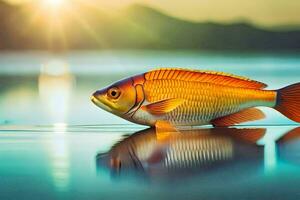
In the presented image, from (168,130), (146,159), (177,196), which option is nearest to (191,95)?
(168,130)

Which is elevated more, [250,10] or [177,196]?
[250,10]

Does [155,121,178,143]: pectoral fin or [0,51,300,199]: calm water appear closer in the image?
[0,51,300,199]: calm water

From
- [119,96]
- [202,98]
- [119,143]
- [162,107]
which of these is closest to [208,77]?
[202,98]

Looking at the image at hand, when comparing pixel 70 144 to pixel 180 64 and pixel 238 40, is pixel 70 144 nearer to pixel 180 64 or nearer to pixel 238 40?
pixel 180 64

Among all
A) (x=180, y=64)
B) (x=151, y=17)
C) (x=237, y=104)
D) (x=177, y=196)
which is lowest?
(x=177, y=196)

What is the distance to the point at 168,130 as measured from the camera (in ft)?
5.57

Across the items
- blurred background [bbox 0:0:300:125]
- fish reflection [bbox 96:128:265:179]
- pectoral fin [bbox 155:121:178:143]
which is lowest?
fish reflection [bbox 96:128:265:179]

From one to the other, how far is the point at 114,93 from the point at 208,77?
327mm

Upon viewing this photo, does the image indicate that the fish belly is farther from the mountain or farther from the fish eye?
the mountain

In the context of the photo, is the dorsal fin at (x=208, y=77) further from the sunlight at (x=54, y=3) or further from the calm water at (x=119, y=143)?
the sunlight at (x=54, y=3)

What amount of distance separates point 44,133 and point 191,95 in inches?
19.6

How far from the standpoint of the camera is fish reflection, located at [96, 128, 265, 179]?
3.51 ft

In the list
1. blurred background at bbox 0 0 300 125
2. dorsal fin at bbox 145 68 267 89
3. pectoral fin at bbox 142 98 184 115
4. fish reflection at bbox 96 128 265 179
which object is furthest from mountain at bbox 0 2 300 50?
fish reflection at bbox 96 128 265 179

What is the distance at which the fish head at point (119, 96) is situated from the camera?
1.67m
